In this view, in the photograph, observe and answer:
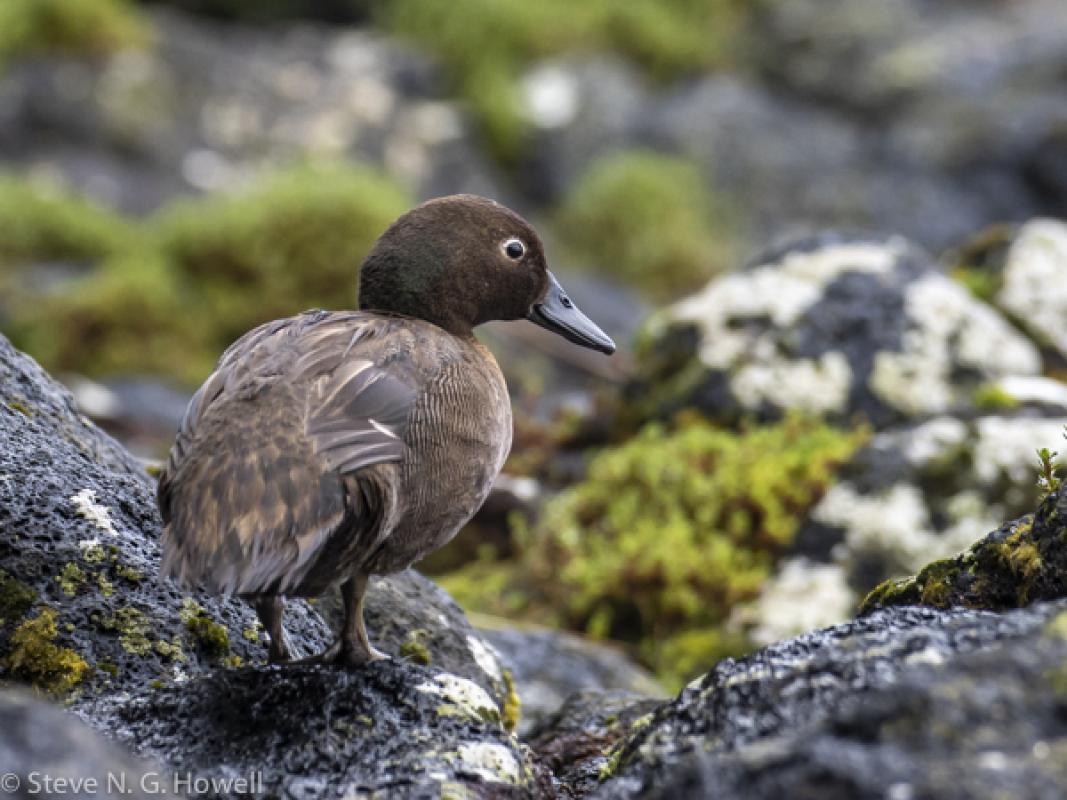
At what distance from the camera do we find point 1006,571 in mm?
3029

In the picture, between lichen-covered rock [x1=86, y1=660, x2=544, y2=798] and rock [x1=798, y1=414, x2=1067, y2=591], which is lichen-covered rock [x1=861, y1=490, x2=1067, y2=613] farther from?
rock [x1=798, y1=414, x2=1067, y2=591]

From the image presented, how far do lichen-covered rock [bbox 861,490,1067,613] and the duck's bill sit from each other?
1.39 metres

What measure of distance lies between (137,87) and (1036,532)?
47.9 feet

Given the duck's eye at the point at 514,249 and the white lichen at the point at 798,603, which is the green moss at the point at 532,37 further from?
the duck's eye at the point at 514,249

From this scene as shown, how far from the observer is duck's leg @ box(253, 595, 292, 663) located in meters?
3.28

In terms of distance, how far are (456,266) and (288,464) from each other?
1200 mm

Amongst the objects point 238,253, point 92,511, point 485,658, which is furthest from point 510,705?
point 238,253

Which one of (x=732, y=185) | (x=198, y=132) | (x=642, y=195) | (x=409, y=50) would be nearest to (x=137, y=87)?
(x=198, y=132)

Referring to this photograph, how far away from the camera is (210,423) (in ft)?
10.1

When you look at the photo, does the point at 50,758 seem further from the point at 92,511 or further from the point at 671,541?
the point at 671,541

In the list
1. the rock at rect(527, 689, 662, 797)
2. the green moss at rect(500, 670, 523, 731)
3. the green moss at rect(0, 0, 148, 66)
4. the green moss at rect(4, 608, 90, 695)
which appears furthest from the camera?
the green moss at rect(0, 0, 148, 66)

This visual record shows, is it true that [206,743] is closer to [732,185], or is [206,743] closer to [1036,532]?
[1036,532]

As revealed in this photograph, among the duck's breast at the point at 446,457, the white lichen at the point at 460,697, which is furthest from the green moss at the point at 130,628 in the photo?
the white lichen at the point at 460,697

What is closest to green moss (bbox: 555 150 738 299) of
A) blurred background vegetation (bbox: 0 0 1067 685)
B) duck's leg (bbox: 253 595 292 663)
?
blurred background vegetation (bbox: 0 0 1067 685)
